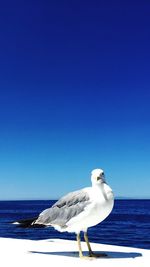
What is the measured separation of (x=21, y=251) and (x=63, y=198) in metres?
1.26

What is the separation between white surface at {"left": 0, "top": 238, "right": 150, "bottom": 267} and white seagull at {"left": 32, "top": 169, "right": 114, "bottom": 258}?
35 centimetres

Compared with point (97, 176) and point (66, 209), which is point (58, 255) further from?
point (97, 176)

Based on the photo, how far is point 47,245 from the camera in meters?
7.79

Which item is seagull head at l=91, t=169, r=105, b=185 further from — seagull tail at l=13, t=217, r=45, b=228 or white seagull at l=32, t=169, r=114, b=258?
seagull tail at l=13, t=217, r=45, b=228

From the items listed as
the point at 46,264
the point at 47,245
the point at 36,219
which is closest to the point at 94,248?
the point at 47,245

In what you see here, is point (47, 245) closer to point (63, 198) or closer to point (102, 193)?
point (63, 198)

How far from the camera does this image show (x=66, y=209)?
6332mm

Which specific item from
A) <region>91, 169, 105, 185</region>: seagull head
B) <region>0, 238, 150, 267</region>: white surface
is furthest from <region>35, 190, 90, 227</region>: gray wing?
<region>0, 238, 150, 267</region>: white surface

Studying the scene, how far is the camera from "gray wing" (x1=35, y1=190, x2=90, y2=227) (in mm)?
6102

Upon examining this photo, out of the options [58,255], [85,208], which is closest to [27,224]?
[58,255]

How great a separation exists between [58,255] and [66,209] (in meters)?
0.79

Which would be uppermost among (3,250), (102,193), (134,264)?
(102,193)

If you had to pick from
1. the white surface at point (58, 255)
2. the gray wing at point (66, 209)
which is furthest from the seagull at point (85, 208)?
the white surface at point (58, 255)

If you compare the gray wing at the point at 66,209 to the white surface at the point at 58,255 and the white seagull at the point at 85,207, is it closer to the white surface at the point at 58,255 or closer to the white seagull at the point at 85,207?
the white seagull at the point at 85,207
